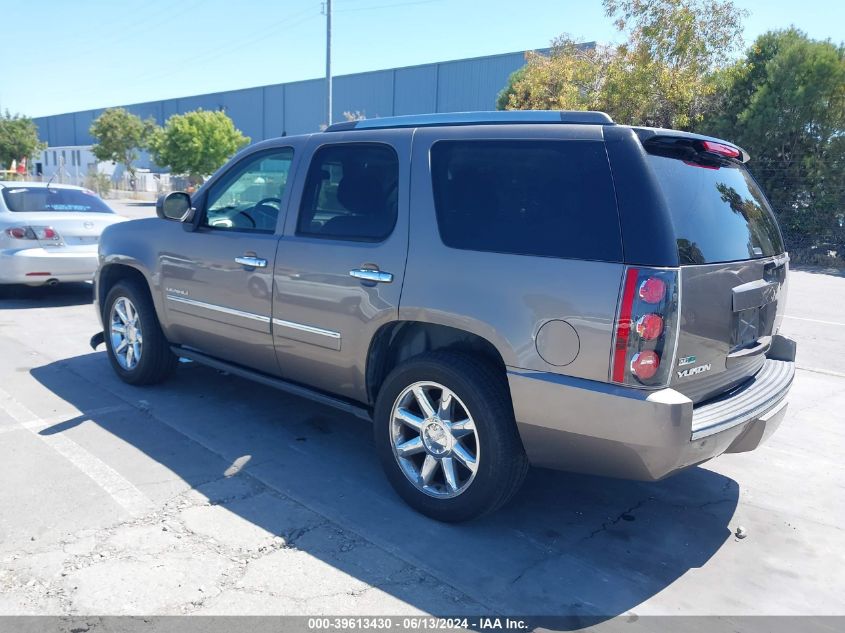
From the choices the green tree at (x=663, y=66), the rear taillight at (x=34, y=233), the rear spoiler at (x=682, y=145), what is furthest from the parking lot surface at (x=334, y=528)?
the green tree at (x=663, y=66)

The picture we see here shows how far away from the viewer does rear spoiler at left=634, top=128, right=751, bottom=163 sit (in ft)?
10.2

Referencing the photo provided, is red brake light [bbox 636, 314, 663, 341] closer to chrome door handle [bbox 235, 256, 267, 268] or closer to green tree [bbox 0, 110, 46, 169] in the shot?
chrome door handle [bbox 235, 256, 267, 268]

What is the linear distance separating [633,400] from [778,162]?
18.6 meters

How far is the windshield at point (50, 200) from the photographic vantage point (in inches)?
352

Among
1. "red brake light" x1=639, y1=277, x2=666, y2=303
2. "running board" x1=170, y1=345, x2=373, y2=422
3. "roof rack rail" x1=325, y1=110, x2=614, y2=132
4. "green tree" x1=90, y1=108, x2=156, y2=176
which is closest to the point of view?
"red brake light" x1=639, y1=277, x2=666, y2=303

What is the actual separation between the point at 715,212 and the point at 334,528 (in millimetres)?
2440

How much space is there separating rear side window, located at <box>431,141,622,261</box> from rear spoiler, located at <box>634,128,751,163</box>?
23cm

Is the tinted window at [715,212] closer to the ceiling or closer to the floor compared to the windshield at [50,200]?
closer to the ceiling

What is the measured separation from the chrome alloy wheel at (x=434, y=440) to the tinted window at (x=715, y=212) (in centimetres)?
132

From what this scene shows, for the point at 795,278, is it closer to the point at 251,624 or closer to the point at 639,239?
the point at 639,239

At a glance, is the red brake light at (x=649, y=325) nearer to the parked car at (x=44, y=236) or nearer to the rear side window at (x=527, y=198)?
the rear side window at (x=527, y=198)

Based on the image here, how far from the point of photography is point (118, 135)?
49.5m

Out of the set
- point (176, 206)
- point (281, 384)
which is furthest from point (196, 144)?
point (281, 384)

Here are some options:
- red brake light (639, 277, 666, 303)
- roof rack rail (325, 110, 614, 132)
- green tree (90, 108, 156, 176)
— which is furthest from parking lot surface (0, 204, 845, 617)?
green tree (90, 108, 156, 176)
